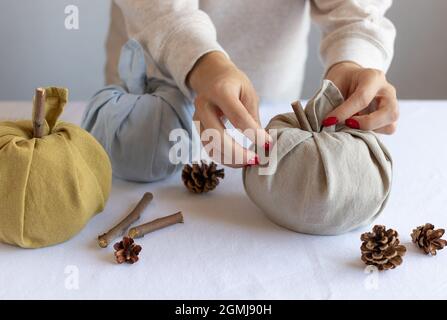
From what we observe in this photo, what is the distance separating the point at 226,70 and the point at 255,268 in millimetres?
224

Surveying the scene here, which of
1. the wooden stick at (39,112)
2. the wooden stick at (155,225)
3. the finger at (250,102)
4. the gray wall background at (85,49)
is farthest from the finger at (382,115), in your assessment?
the gray wall background at (85,49)

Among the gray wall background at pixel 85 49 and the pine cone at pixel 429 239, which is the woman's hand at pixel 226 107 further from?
the gray wall background at pixel 85 49

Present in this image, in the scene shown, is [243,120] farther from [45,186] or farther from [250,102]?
[45,186]

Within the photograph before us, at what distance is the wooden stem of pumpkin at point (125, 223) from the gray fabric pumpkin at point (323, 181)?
0.13m

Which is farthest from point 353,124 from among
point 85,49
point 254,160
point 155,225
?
Answer: point 85,49

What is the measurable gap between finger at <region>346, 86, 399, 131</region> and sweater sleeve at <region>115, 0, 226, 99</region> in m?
0.19

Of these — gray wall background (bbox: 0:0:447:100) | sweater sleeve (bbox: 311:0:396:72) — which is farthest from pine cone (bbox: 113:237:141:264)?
gray wall background (bbox: 0:0:447:100)

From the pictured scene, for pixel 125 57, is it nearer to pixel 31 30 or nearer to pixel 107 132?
pixel 107 132

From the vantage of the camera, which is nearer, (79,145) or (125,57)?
(79,145)

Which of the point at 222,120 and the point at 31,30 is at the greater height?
the point at 222,120

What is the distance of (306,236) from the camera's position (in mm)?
572

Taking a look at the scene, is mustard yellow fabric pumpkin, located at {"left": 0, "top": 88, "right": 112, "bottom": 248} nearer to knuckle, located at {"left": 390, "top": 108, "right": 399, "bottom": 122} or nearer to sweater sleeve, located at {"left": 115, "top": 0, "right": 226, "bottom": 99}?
sweater sleeve, located at {"left": 115, "top": 0, "right": 226, "bottom": 99}
